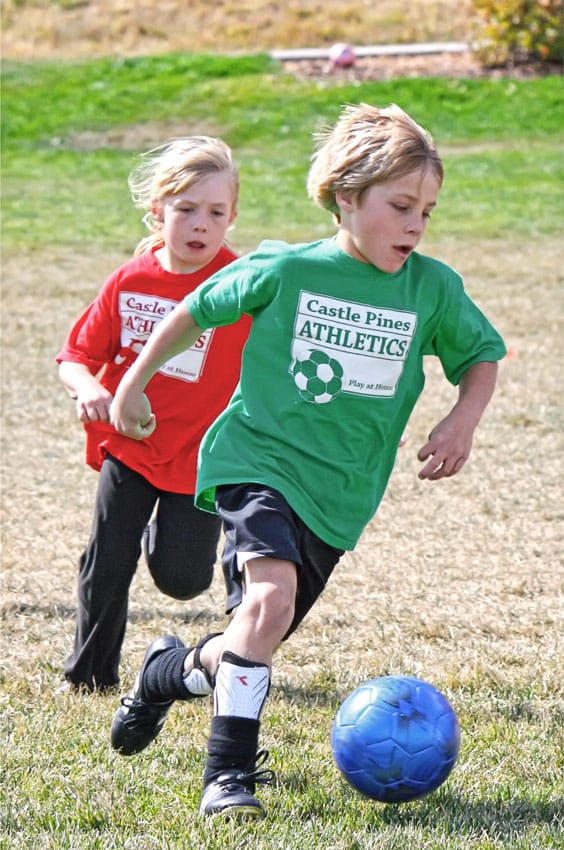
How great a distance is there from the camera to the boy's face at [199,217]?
4199 mm

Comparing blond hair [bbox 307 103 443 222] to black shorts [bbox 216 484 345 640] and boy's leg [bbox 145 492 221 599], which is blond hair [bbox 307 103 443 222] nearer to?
black shorts [bbox 216 484 345 640]

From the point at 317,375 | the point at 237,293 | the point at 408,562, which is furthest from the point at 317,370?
the point at 408,562

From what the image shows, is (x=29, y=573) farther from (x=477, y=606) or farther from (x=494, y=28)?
(x=494, y=28)

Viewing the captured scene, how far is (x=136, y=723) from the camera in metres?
3.81

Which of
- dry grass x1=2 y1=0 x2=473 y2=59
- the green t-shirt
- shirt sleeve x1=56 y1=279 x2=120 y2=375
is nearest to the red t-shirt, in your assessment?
shirt sleeve x1=56 y1=279 x2=120 y2=375

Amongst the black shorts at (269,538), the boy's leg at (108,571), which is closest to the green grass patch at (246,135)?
the boy's leg at (108,571)

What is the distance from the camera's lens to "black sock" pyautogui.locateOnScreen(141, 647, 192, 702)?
3775 millimetres

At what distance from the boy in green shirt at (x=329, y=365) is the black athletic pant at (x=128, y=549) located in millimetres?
656

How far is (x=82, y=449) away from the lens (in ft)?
25.9

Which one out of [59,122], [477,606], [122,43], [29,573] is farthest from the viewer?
[122,43]

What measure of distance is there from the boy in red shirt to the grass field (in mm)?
462

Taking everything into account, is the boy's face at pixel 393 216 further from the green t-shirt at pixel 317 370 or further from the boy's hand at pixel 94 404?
the boy's hand at pixel 94 404

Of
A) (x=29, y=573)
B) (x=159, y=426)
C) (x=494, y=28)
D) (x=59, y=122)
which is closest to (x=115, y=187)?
(x=59, y=122)

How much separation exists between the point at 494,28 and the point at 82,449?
19316 mm
